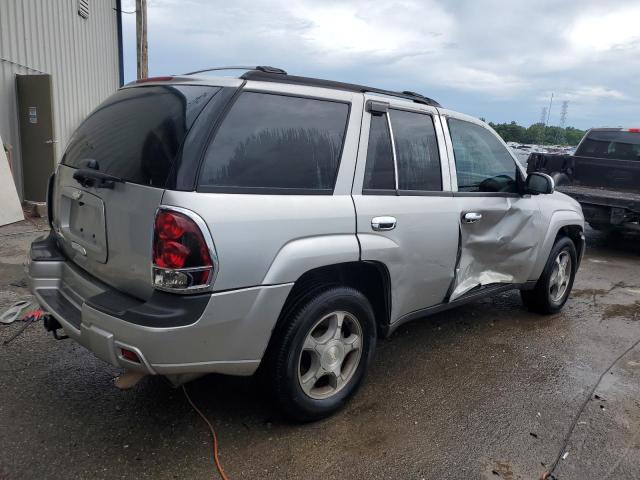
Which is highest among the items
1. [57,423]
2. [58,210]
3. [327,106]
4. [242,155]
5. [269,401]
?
[327,106]

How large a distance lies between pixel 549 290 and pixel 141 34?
9898mm

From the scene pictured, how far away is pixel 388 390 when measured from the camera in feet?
11.4

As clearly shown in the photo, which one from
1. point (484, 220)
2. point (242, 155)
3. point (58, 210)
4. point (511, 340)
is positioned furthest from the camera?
point (511, 340)

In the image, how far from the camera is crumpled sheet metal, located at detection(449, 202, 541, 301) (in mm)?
3754

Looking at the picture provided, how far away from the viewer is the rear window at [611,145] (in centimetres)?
861

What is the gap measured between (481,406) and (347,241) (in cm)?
146

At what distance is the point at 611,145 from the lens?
884 centimetres

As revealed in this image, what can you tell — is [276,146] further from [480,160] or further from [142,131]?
[480,160]

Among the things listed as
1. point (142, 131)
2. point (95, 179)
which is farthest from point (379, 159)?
point (95, 179)

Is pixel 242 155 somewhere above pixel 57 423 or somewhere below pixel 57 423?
above

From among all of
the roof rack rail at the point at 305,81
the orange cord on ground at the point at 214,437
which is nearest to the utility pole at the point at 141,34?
the roof rack rail at the point at 305,81

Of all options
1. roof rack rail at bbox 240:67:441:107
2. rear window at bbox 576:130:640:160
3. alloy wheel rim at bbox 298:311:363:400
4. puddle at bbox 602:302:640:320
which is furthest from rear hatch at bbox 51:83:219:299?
rear window at bbox 576:130:640:160

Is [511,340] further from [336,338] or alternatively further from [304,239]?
[304,239]

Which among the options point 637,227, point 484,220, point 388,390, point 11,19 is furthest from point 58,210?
point 637,227
